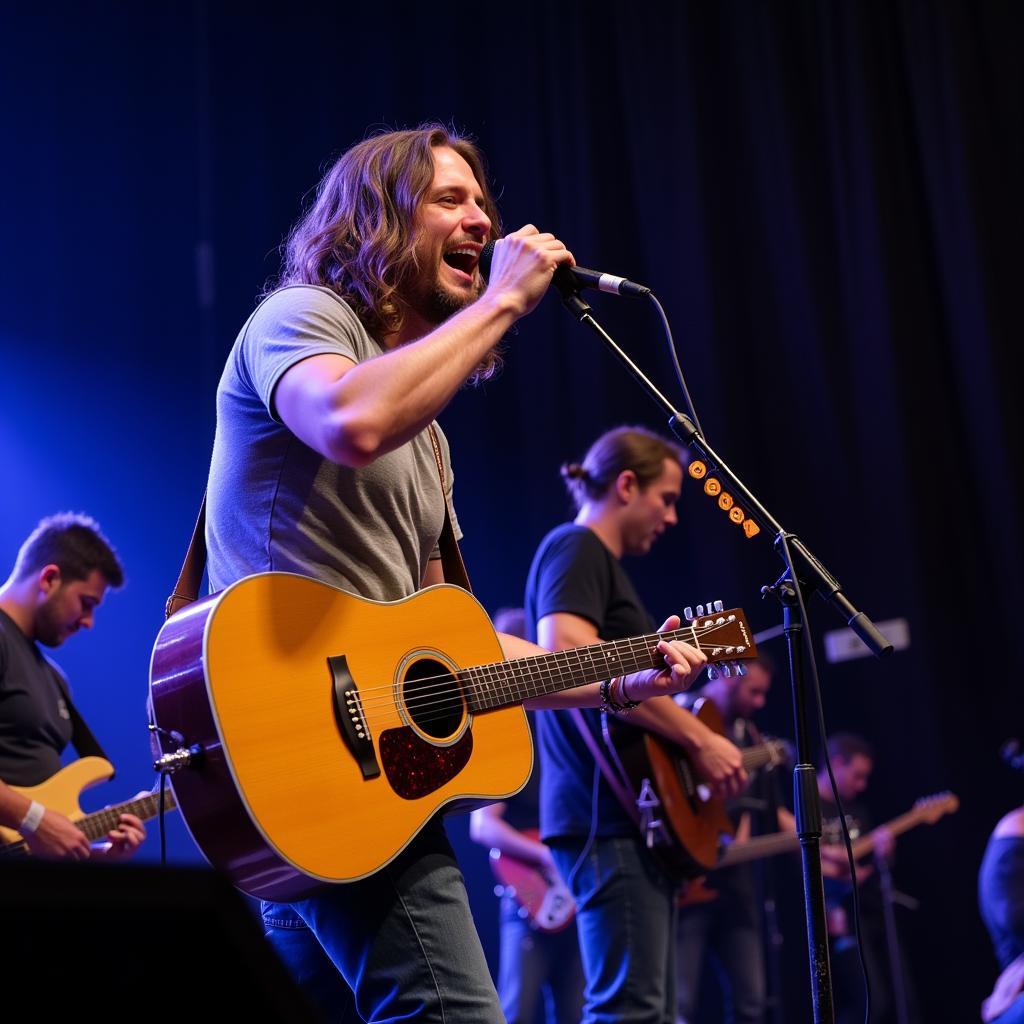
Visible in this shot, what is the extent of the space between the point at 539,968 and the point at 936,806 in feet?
8.01

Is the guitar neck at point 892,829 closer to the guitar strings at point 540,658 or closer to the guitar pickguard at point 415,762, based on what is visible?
the guitar strings at point 540,658

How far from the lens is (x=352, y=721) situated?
187 centimetres

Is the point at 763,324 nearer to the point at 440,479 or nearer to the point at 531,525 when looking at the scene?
the point at 531,525

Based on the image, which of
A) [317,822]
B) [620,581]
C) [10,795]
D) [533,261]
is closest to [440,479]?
[533,261]

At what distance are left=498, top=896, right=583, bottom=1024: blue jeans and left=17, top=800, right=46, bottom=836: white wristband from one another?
2.55 metres

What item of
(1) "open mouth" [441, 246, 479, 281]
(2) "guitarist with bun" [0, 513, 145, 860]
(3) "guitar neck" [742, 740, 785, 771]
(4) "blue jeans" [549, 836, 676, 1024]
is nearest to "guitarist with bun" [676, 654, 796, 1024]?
(3) "guitar neck" [742, 740, 785, 771]

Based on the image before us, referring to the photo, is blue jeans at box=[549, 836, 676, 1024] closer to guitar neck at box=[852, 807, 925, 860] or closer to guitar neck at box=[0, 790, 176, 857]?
guitar neck at box=[0, 790, 176, 857]

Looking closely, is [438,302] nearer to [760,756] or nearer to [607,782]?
[607,782]

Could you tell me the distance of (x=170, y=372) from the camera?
6387mm

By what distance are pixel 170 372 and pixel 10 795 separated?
3.11 metres

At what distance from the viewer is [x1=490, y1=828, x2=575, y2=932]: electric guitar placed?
554cm

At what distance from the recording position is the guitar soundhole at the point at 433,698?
2003mm

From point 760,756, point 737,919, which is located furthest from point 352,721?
point 737,919

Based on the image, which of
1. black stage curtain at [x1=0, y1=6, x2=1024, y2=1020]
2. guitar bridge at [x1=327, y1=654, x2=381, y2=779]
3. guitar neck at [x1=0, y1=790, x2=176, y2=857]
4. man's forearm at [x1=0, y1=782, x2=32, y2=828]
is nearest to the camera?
guitar bridge at [x1=327, y1=654, x2=381, y2=779]
